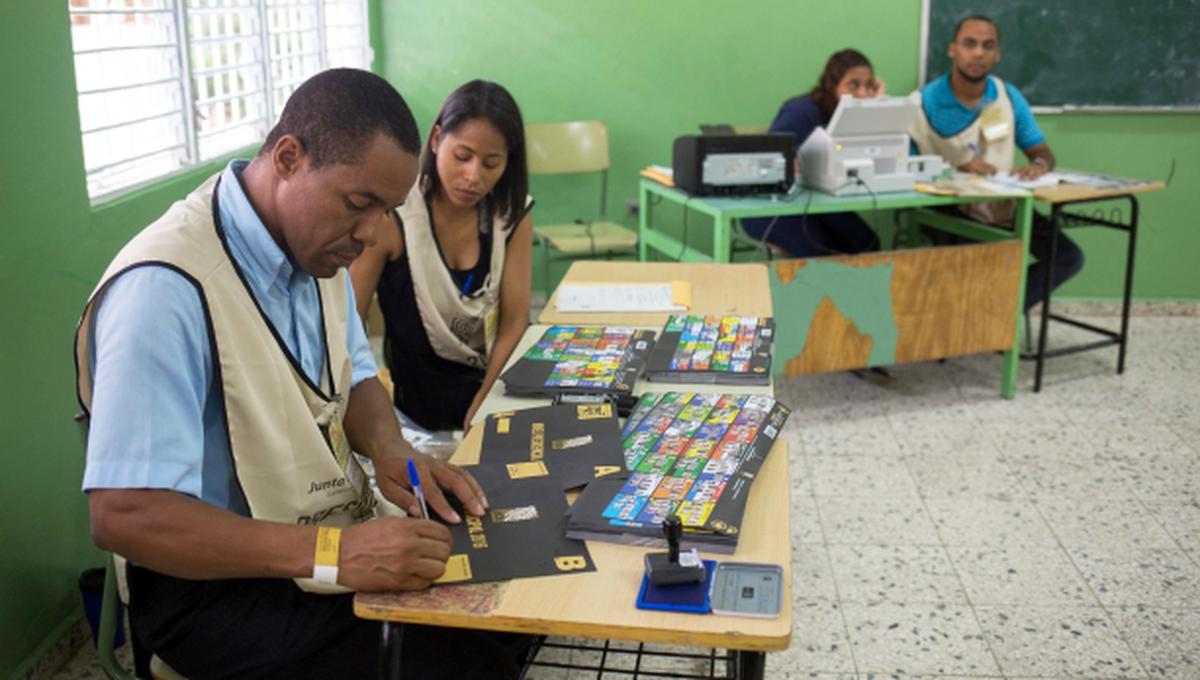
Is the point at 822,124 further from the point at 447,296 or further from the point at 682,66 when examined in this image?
the point at 447,296

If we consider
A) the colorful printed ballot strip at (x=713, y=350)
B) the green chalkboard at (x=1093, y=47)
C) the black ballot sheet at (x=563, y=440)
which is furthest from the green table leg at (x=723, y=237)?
the green chalkboard at (x=1093, y=47)

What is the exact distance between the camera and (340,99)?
1338mm

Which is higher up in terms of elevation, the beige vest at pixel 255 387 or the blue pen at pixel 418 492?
the beige vest at pixel 255 387

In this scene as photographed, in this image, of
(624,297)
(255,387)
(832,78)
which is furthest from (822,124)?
(255,387)

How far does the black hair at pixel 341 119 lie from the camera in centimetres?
132

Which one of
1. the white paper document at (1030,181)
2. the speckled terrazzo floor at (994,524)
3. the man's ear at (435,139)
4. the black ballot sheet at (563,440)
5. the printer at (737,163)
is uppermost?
the man's ear at (435,139)

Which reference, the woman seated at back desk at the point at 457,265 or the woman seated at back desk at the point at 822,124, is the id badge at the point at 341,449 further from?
the woman seated at back desk at the point at 822,124

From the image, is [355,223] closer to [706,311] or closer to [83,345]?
[83,345]

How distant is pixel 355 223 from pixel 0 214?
1.02 m

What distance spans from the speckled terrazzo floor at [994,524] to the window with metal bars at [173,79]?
4.05 ft

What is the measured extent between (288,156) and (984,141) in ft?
12.0

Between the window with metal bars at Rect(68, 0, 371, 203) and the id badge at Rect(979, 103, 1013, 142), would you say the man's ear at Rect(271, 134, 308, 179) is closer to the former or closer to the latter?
the window with metal bars at Rect(68, 0, 371, 203)

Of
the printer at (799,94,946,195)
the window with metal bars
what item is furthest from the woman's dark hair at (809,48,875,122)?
the window with metal bars

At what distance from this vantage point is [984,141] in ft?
14.3
